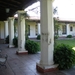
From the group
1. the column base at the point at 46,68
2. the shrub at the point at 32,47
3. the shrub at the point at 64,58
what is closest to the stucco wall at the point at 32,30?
the shrub at the point at 32,47

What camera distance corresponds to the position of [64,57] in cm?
608

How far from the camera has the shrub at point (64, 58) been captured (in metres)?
6.03

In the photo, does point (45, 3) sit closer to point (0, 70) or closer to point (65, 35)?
point (0, 70)

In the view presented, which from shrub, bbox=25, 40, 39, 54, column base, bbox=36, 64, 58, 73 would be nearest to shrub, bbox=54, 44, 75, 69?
column base, bbox=36, 64, 58, 73

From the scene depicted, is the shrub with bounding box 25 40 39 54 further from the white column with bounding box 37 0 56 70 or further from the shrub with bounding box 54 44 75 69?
the white column with bounding box 37 0 56 70

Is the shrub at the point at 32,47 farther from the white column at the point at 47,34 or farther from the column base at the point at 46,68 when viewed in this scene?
the white column at the point at 47,34

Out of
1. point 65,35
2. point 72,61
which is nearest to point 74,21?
point 65,35

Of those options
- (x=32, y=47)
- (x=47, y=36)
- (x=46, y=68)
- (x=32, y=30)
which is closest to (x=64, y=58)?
(x=46, y=68)

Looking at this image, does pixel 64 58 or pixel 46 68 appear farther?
pixel 64 58

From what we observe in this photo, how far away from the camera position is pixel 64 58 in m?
6.07

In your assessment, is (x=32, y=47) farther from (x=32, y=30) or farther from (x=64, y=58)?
(x=32, y=30)

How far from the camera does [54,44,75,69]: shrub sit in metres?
6.03

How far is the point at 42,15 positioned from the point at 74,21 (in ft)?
73.9

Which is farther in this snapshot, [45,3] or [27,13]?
[27,13]
